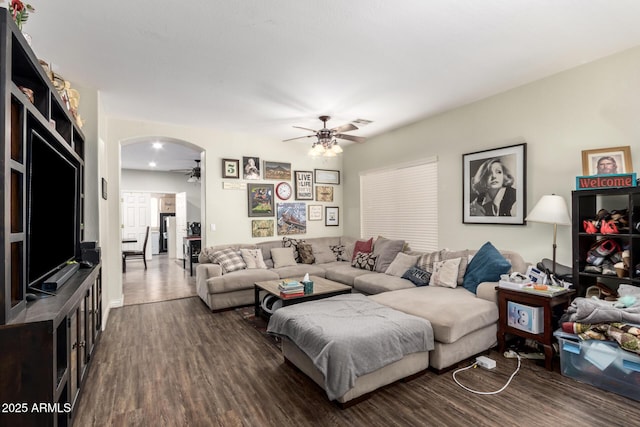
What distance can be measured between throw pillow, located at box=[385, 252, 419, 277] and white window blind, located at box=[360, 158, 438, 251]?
0.53 m

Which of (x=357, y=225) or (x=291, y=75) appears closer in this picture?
(x=291, y=75)

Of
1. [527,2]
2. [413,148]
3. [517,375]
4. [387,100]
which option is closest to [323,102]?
[387,100]

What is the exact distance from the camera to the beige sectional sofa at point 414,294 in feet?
8.61

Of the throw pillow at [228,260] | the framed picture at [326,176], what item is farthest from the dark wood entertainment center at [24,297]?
the framed picture at [326,176]

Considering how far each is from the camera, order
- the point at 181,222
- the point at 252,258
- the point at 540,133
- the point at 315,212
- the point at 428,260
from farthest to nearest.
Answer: the point at 181,222, the point at 315,212, the point at 252,258, the point at 428,260, the point at 540,133

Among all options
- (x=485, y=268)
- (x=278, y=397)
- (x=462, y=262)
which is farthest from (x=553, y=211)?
(x=278, y=397)

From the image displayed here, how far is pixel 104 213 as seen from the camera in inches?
161

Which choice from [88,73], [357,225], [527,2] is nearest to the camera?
[527,2]

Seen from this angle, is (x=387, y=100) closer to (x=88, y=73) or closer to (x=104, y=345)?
(x=88, y=73)

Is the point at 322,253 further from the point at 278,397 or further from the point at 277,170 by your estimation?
the point at 278,397

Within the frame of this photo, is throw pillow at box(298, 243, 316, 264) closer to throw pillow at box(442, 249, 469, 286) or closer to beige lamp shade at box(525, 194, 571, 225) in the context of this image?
throw pillow at box(442, 249, 469, 286)

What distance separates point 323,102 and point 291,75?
0.82 meters

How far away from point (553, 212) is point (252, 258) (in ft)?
12.6

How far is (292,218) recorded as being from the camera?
19.9 ft
